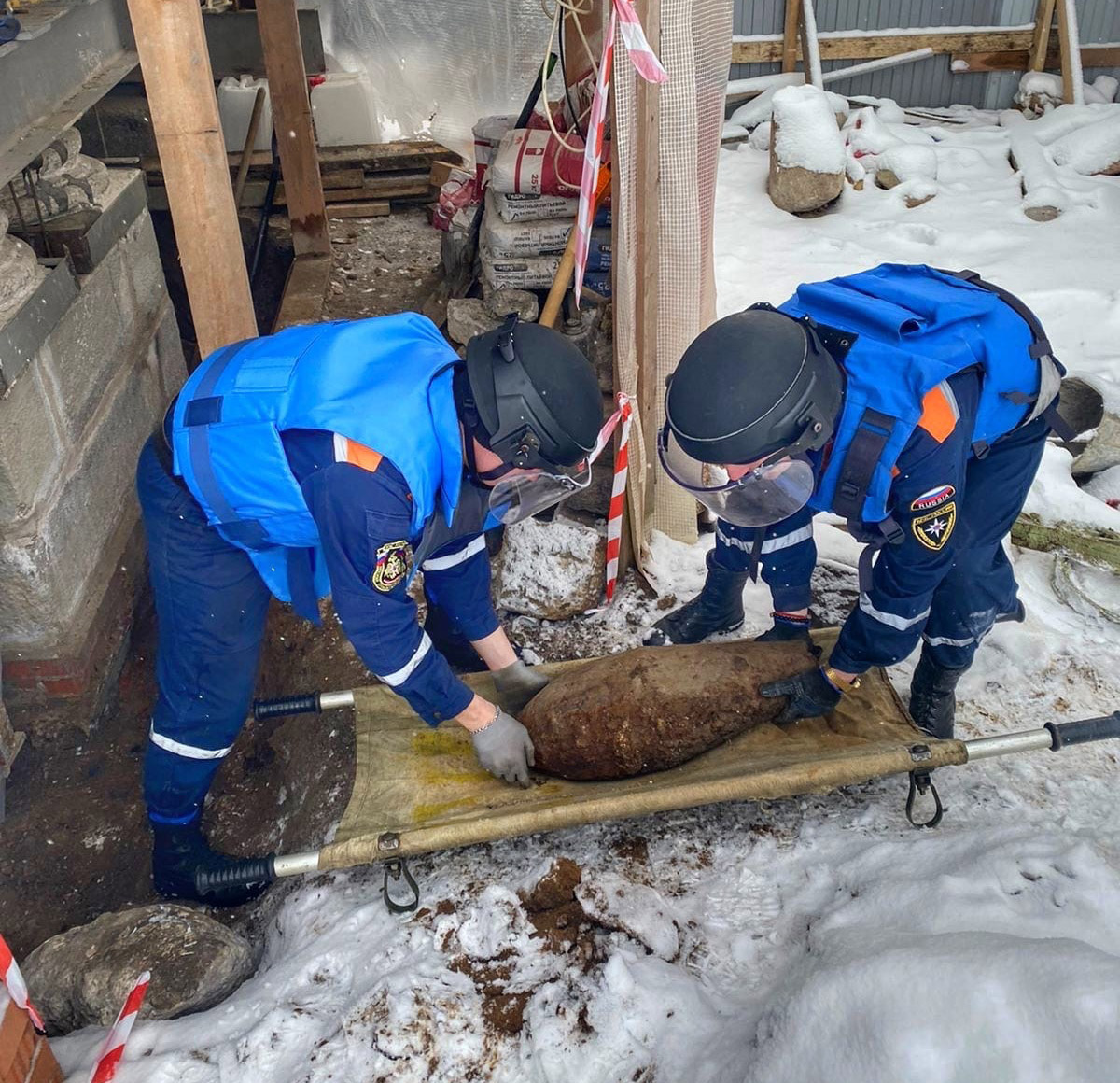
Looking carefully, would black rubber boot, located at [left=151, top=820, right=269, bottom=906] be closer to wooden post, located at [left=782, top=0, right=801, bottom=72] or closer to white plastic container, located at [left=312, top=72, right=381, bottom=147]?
white plastic container, located at [left=312, top=72, right=381, bottom=147]

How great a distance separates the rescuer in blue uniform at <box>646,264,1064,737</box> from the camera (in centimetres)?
203

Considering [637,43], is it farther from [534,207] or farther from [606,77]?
[534,207]

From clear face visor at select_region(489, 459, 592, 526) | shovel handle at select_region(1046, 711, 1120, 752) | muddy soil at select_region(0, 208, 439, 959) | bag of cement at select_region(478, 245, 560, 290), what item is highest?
clear face visor at select_region(489, 459, 592, 526)

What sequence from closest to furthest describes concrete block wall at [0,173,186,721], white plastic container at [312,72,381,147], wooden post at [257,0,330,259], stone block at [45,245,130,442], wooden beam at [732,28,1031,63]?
concrete block wall at [0,173,186,721] → stone block at [45,245,130,442] → wooden post at [257,0,330,259] → white plastic container at [312,72,381,147] → wooden beam at [732,28,1031,63]

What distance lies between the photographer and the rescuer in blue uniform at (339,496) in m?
2.03

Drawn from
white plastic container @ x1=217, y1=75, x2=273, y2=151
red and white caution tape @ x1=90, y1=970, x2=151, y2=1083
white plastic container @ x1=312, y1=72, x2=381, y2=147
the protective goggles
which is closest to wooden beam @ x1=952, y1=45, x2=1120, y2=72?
white plastic container @ x1=312, y1=72, x2=381, y2=147

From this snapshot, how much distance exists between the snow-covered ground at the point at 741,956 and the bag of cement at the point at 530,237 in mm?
2519

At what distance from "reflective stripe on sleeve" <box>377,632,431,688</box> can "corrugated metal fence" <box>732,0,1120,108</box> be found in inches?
293

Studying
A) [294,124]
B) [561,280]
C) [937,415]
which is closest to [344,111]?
[294,124]

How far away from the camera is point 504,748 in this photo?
8.46 ft

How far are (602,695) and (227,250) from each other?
5.40 feet

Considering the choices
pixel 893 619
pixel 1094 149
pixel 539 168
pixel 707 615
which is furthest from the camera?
pixel 1094 149

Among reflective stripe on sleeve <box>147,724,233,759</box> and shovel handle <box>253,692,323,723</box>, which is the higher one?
reflective stripe on sleeve <box>147,724,233,759</box>

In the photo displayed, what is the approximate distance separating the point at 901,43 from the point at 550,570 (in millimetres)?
6782
